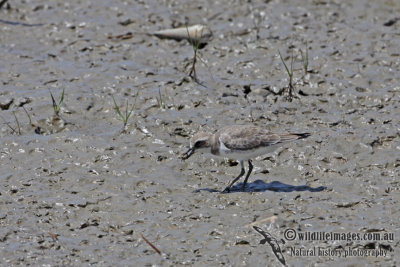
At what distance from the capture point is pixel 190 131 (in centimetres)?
1016

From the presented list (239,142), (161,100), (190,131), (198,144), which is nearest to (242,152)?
(239,142)

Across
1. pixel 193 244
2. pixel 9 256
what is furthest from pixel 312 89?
pixel 9 256

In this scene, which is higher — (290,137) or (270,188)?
(290,137)

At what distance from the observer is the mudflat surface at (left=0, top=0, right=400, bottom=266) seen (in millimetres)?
7578

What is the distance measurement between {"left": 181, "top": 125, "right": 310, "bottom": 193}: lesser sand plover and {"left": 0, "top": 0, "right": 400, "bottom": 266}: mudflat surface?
0.45 metres

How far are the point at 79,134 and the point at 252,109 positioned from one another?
2.62m

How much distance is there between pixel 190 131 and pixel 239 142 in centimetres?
163

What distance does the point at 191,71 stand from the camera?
446 inches

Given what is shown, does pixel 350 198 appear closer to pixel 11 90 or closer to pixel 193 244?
pixel 193 244

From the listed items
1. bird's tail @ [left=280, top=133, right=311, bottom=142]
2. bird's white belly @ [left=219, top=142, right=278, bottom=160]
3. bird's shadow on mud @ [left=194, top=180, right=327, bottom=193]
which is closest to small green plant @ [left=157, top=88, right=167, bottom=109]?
bird's white belly @ [left=219, top=142, right=278, bottom=160]

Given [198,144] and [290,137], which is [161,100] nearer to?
[198,144]

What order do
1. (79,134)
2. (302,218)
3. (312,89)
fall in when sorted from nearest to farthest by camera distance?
(302,218)
(79,134)
(312,89)

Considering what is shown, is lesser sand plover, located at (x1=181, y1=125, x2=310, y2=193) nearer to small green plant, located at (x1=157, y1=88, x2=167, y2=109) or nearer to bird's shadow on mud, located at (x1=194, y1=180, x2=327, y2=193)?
bird's shadow on mud, located at (x1=194, y1=180, x2=327, y2=193)

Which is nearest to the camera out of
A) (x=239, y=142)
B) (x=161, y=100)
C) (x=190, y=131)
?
(x=239, y=142)
